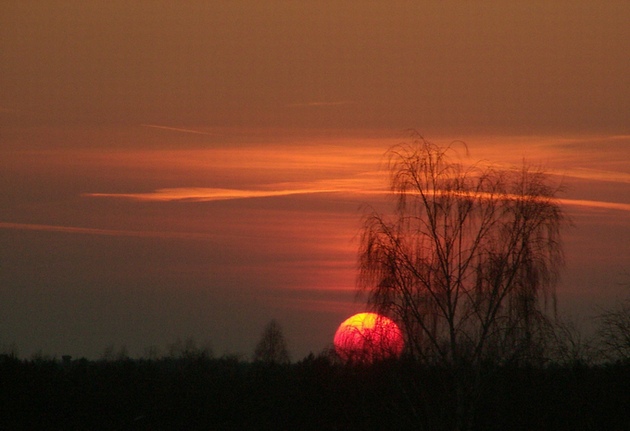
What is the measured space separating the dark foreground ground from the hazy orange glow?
61 centimetres

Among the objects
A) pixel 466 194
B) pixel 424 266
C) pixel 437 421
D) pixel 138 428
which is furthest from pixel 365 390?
pixel 138 428

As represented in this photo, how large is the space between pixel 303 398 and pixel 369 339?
33.6 feet

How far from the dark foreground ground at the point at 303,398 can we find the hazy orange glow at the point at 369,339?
61 cm

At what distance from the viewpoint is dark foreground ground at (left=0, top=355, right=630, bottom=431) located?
87.6 ft

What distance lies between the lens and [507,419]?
95.3 feet

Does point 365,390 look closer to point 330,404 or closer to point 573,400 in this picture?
point 330,404

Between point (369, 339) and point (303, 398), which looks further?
point (303, 398)

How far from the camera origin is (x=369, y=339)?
82.7 ft

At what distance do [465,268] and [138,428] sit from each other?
1649cm

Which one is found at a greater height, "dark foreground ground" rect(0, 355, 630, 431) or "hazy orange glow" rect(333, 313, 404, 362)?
"hazy orange glow" rect(333, 313, 404, 362)

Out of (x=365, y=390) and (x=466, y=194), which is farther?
(x=365, y=390)

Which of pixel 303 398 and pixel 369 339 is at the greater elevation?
pixel 369 339

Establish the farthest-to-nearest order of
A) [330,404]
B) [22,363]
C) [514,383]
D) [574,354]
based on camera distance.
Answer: [22,363] → [330,404] → [514,383] → [574,354]

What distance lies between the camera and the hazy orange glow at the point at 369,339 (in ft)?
81.8
